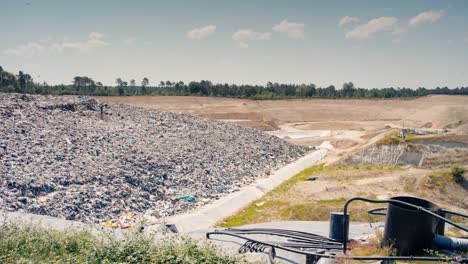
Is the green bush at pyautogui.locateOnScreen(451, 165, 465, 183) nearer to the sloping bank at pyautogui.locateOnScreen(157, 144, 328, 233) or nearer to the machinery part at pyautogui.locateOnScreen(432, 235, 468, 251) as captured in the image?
the sloping bank at pyautogui.locateOnScreen(157, 144, 328, 233)

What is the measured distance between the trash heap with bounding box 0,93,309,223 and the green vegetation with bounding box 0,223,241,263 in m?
4.43

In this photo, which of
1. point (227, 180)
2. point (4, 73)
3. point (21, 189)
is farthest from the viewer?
point (4, 73)

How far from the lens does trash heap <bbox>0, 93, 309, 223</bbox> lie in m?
12.2

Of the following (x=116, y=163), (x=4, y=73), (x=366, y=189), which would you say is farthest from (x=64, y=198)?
(x=4, y=73)

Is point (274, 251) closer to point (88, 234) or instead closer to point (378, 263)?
point (378, 263)

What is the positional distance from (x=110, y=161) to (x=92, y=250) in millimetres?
9094

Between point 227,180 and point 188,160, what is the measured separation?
229 centimetres

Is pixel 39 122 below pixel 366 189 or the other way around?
the other way around

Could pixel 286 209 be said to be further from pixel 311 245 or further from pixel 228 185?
pixel 311 245

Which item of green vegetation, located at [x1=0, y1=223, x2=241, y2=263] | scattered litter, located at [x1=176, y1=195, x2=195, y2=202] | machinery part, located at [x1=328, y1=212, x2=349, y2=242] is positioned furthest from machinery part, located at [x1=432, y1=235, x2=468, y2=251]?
scattered litter, located at [x1=176, y1=195, x2=195, y2=202]

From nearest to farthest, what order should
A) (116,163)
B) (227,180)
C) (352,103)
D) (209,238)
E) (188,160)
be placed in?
(209,238) → (116,163) → (227,180) → (188,160) → (352,103)

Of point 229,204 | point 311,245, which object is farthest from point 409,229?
point 229,204

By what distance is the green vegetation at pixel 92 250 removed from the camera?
640cm

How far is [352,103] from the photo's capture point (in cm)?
6381
